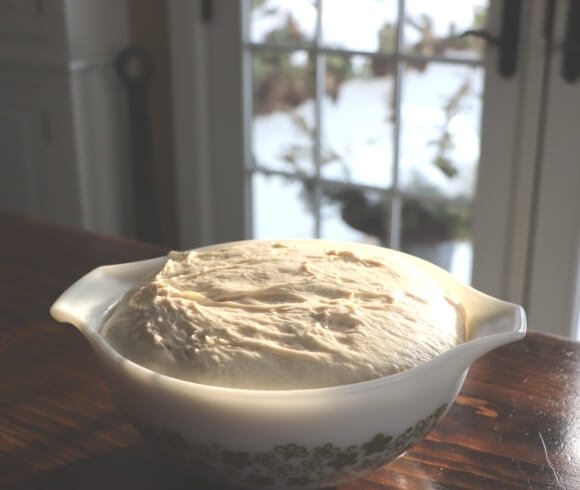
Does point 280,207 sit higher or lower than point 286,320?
lower

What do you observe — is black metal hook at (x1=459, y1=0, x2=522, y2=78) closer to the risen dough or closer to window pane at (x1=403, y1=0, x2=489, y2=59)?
window pane at (x1=403, y1=0, x2=489, y2=59)

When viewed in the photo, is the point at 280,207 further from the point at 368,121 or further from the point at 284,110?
the point at 368,121

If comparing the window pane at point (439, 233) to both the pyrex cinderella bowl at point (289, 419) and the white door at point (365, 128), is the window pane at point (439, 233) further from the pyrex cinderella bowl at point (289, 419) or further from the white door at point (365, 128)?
the pyrex cinderella bowl at point (289, 419)

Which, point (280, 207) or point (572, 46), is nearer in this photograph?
point (572, 46)

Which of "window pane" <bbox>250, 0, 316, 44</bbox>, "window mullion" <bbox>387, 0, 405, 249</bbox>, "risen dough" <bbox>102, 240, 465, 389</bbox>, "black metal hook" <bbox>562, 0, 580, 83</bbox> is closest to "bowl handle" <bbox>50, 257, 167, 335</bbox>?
"risen dough" <bbox>102, 240, 465, 389</bbox>

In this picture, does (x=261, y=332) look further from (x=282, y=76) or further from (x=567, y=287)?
(x=282, y=76)

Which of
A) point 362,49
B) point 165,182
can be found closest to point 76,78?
point 165,182

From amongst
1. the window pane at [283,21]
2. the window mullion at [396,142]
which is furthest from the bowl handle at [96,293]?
the window pane at [283,21]

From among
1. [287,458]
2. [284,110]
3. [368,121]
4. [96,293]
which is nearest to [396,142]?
[368,121]
